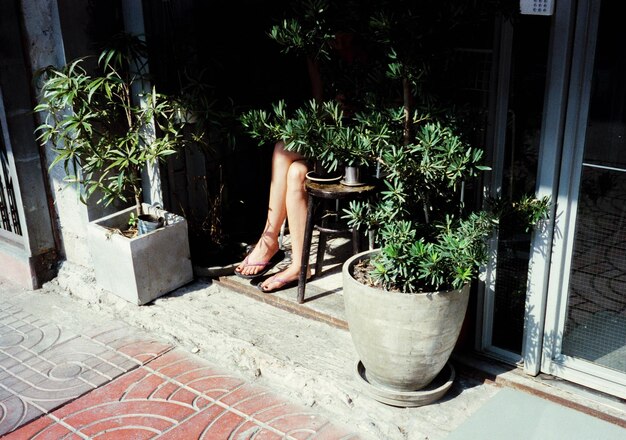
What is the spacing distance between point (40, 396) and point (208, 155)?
213cm

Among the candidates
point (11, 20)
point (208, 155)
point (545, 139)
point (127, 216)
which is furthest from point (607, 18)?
point (11, 20)

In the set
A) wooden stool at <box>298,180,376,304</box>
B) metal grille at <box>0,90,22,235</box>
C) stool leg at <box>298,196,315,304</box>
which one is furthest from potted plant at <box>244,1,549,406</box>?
metal grille at <box>0,90,22,235</box>

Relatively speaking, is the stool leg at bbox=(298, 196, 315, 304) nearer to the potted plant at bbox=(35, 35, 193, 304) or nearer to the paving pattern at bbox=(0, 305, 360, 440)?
the paving pattern at bbox=(0, 305, 360, 440)

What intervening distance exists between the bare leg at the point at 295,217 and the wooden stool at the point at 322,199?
16 cm

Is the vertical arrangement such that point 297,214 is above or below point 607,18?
below

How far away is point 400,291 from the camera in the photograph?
11.5ft

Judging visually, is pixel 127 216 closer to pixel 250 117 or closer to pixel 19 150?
pixel 19 150

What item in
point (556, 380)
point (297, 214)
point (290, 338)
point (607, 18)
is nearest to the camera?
point (607, 18)

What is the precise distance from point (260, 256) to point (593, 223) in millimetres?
2391

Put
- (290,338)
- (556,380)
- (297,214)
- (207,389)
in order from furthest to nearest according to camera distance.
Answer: (297,214)
(290,338)
(207,389)
(556,380)

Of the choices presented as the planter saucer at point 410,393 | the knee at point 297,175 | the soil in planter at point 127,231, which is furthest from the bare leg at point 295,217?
the planter saucer at point 410,393

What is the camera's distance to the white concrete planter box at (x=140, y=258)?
15.4 ft

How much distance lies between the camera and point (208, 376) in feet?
13.6

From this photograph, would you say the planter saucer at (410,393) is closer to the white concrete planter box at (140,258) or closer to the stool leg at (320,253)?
the stool leg at (320,253)
